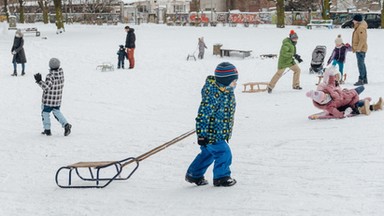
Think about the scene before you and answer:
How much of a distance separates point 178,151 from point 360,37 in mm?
7316

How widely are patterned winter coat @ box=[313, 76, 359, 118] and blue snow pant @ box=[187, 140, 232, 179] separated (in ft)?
13.4

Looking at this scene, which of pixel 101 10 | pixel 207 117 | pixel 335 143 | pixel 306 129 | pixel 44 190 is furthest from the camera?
pixel 101 10

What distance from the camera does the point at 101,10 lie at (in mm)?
76875

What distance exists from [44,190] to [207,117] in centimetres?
237

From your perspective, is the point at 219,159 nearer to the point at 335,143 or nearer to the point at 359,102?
the point at 335,143

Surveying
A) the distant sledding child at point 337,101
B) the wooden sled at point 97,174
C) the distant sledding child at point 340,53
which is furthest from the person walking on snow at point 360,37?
the wooden sled at point 97,174

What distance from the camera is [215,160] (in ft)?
19.9

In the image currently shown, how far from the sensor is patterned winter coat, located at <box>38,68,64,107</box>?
971cm

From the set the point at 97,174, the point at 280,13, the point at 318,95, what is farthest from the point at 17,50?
the point at 280,13

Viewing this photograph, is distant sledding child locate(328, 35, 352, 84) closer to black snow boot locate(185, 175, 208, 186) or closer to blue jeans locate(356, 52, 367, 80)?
blue jeans locate(356, 52, 367, 80)

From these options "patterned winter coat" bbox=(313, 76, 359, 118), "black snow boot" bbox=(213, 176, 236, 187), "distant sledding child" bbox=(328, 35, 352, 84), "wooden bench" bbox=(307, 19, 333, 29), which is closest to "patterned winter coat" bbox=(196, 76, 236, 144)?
"black snow boot" bbox=(213, 176, 236, 187)

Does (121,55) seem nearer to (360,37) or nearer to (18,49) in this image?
(18,49)

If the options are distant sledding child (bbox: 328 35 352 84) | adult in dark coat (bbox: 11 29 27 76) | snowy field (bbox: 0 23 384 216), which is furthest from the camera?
adult in dark coat (bbox: 11 29 27 76)

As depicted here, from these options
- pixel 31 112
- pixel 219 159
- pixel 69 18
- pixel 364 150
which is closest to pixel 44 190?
pixel 219 159
